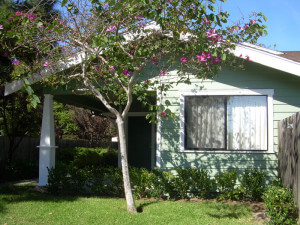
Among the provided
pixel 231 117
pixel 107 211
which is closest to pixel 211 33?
pixel 231 117

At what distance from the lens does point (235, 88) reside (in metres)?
7.91

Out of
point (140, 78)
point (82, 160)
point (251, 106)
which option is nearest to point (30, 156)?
point (82, 160)

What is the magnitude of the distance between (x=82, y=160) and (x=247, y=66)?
1022cm

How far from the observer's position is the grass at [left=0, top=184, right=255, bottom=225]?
591 centimetres

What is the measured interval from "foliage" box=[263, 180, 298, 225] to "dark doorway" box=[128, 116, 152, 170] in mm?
7035

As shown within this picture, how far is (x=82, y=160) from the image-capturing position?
52.5 feet

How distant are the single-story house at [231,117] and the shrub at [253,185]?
1.13ft

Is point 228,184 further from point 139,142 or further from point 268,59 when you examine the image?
point 139,142

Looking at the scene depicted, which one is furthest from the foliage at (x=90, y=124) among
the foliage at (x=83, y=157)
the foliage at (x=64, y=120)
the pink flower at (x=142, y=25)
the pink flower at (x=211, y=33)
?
the pink flower at (x=211, y=33)

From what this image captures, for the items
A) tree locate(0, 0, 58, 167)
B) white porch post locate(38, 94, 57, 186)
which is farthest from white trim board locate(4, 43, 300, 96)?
white porch post locate(38, 94, 57, 186)

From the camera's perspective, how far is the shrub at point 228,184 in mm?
7344

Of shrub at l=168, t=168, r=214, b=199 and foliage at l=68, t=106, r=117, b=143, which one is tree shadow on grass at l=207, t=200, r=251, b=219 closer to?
shrub at l=168, t=168, r=214, b=199

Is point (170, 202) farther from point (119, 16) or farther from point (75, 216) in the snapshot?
point (119, 16)

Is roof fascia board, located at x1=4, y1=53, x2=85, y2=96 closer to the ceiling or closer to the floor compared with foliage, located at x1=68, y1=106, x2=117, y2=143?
closer to the ceiling
